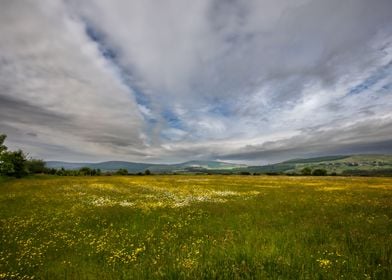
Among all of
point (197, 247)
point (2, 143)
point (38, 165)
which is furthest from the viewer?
point (38, 165)

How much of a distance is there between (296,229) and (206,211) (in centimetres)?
722

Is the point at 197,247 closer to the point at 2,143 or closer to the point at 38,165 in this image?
the point at 2,143

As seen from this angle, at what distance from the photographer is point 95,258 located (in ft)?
29.2

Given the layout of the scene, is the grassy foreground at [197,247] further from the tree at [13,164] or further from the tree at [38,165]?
the tree at [38,165]

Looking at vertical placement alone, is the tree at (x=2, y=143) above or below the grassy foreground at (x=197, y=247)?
above

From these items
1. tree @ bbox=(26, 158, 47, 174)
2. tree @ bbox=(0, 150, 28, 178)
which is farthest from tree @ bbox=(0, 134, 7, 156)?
tree @ bbox=(26, 158, 47, 174)

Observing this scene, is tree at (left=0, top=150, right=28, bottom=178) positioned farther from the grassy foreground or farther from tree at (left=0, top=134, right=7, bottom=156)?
the grassy foreground

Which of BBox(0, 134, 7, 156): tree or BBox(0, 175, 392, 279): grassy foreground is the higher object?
BBox(0, 134, 7, 156): tree

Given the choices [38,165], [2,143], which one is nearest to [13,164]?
[2,143]

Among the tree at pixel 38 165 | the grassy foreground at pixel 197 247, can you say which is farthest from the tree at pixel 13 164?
the grassy foreground at pixel 197 247

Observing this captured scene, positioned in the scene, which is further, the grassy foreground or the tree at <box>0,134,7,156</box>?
the tree at <box>0,134,7,156</box>


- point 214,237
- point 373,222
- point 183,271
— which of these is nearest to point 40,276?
point 183,271

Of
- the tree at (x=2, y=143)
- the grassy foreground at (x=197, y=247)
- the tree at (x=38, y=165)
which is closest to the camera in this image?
the grassy foreground at (x=197, y=247)

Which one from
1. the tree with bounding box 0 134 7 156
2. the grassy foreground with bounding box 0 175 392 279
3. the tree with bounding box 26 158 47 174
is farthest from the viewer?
the tree with bounding box 26 158 47 174
